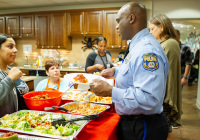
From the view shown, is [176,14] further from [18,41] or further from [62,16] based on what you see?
[18,41]

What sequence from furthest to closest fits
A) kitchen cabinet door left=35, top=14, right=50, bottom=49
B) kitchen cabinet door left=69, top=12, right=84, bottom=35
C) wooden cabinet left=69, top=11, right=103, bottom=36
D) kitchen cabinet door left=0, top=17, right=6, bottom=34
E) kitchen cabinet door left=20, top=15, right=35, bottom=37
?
kitchen cabinet door left=0, top=17, right=6, bottom=34 < kitchen cabinet door left=20, top=15, right=35, bottom=37 < kitchen cabinet door left=35, top=14, right=50, bottom=49 < kitchen cabinet door left=69, top=12, right=84, bottom=35 < wooden cabinet left=69, top=11, right=103, bottom=36

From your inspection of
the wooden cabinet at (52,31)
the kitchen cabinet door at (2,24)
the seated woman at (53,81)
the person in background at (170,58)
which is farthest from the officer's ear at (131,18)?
the kitchen cabinet door at (2,24)

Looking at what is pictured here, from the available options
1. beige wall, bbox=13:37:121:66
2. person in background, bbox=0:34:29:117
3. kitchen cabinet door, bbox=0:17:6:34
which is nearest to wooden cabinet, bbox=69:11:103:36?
beige wall, bbox=13:37:121:66

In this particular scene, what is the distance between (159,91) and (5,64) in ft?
4.67

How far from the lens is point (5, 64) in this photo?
66.8 inches

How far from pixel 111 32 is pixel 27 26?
2.99m

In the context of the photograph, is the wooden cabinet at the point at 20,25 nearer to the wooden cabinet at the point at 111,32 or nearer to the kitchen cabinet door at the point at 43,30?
the kitchen cabinet door at the point at 43,30

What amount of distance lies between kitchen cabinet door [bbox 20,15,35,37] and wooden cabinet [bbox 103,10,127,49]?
2.57 metres

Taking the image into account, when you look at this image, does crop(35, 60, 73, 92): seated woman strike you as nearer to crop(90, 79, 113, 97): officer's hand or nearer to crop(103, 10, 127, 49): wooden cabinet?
crop(90, 79, 113, 97): officer's hand

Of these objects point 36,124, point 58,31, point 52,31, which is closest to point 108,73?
point 36,124

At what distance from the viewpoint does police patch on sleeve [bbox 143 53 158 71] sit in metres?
1.11

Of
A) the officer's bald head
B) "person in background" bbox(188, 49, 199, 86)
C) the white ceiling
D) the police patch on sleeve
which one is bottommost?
"person in background" bbox(188, 49, 199, 86)

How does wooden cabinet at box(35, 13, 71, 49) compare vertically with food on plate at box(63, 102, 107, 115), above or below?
above

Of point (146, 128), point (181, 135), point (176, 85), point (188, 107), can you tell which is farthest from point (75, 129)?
point (188, 107)
